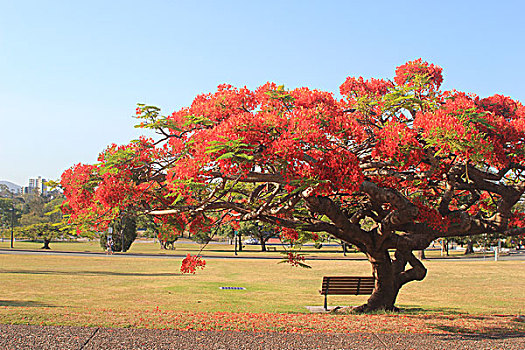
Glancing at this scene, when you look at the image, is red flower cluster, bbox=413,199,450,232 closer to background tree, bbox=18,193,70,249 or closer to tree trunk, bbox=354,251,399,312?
tree trunk, bbox=354,251,399,312

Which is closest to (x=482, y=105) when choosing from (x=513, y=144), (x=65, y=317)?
(x=513, y=144)

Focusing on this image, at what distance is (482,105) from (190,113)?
6.58 m

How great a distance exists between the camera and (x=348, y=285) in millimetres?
15195

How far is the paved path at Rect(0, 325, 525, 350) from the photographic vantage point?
7.86 meters

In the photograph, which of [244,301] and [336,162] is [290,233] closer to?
[336,162]

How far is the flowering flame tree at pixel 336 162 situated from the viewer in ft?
27.9

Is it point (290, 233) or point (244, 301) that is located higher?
point (290, 233)

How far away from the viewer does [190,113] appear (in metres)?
10.7

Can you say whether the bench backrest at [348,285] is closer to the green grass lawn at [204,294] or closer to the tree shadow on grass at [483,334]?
the green grass lawn at [204,294]

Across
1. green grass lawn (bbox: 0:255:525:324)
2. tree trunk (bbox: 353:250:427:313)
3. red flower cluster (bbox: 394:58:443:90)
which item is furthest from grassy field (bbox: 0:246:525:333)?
red flower cluster (bbox: 394:58:443:90)

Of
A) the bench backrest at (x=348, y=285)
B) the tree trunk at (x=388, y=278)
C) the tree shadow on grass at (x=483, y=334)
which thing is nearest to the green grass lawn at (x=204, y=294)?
the bench backrest at (x=348, y=285)

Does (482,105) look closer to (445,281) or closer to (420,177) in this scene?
(420,177)

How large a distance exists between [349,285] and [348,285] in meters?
0.03

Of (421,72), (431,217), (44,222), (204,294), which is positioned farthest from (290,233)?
(44,222)
